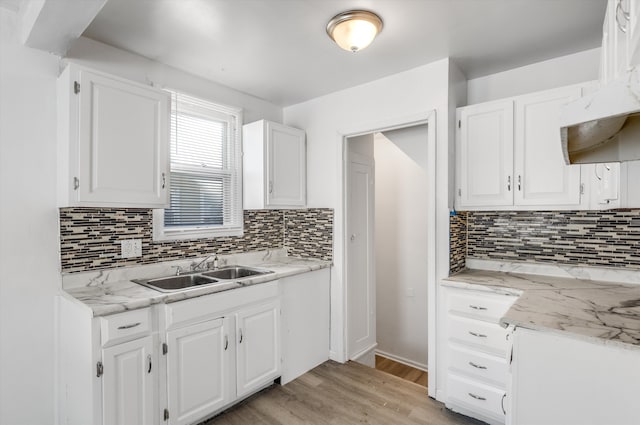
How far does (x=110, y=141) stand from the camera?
199 cm

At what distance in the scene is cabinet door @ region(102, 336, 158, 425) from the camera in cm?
174

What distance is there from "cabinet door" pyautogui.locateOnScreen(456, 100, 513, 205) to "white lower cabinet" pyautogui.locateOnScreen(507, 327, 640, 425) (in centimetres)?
125

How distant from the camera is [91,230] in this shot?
7.18 feet

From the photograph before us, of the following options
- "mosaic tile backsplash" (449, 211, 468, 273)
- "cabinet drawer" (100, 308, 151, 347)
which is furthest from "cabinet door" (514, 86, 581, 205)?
"cabinet drawer" (100, 308, 151, 347)

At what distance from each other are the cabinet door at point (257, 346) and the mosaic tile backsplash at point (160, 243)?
0.74m

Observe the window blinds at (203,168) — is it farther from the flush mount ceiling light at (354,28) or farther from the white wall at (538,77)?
the white wall at (538,77)

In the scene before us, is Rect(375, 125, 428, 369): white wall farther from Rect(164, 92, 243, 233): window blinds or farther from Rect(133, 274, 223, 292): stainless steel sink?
Rect(133, 274, 223, 292): stainless steel sink

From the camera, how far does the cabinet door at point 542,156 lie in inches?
87.3

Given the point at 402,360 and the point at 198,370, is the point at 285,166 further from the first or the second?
the point at 402,360

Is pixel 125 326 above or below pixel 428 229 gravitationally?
below

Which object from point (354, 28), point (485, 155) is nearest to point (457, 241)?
point (485, 155)

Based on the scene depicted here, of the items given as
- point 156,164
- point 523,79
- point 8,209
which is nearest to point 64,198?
point 8,209

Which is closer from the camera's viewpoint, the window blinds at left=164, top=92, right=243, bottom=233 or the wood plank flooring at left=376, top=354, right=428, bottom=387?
the window blinds at left=164, top=92, right=243, bottom=233

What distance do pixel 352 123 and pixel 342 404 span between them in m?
2.28
